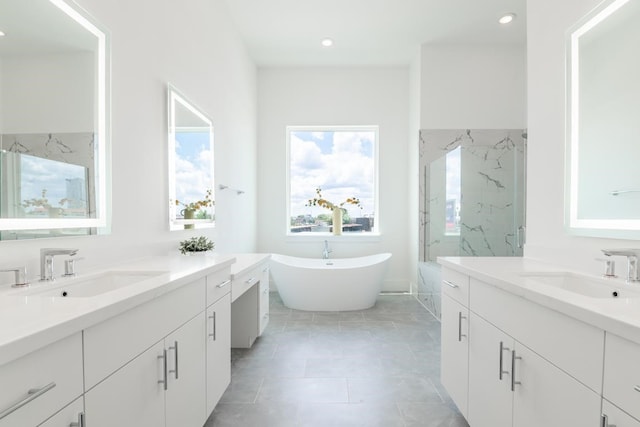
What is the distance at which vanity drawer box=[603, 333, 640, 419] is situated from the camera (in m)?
0.72

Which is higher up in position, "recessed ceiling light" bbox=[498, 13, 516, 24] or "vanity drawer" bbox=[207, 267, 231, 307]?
"recessed ceiling light" bbox=[498, 13, 516, 24]

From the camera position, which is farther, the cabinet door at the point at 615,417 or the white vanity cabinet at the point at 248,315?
the white vanity cabinet at the point at 248,315

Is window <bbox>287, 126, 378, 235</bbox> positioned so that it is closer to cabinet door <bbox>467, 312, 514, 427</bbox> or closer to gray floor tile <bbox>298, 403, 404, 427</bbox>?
gray floor tile <bbox>298, 403, 404, 427</bbox>

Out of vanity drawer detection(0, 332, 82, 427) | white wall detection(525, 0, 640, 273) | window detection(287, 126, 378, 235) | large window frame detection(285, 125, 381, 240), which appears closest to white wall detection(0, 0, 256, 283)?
vanity drawer detection(0, 332, 82, 427)

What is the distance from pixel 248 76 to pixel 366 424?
12.6 feet

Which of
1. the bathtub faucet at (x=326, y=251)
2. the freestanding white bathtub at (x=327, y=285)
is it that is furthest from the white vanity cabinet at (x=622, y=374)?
the bathtub faucet at (x=326, y=251)

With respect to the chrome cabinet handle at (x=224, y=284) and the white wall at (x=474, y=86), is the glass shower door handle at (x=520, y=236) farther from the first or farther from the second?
the chrome cabinet handle at (x=224, y=284)

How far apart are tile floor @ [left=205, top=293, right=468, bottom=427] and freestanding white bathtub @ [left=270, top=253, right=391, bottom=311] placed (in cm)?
31

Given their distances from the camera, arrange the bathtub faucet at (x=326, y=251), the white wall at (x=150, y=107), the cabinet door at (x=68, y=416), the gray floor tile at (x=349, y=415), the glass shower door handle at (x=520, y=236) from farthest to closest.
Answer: the bathtub faucet at (x=326, y=251) < the glass shower door handle at (x=520, y=236) < the gray floor tile at (x=349, y=415) < the white wall at (x=150, y=107) < the cabinet door at (x=68, y=416)

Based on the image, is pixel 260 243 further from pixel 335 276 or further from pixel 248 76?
pixel 248 76

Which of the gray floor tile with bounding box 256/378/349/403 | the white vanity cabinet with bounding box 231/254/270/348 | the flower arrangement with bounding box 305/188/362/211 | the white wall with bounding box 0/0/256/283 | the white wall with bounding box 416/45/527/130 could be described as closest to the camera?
the white wall with bounding box 0/0/256/283

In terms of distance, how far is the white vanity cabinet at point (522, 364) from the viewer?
0.88 meters

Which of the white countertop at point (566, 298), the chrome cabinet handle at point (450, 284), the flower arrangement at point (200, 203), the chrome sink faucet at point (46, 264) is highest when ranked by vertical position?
the flower arrangement at point (200, 203)

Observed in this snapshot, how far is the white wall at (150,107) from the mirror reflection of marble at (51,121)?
7 cm
